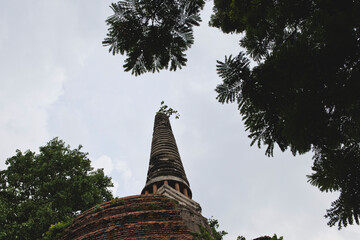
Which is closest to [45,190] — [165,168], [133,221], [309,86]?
[165,168]

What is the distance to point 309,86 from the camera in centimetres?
251

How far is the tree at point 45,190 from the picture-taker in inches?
409

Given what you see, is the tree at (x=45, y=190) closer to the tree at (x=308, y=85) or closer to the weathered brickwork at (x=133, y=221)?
the weathered brickwork at (x=133, y=221)

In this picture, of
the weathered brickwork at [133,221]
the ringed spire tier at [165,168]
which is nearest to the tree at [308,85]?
the weathered brickwork at [133,221]

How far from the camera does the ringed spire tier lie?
883 centimetres

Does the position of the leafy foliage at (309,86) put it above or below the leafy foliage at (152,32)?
below

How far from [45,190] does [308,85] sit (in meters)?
12.2

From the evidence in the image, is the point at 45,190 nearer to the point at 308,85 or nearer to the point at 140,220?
the point at 140,220

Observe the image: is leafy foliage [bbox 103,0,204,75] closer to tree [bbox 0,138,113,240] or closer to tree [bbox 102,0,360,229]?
tree [bbox 102,0,360,229]

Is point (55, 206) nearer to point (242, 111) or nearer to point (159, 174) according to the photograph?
point (159, 174)

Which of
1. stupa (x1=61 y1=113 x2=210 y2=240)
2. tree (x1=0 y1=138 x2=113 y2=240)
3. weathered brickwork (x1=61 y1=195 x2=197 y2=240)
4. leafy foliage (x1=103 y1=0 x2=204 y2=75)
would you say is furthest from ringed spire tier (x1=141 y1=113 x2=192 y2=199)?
leafy foliage (x1=103 y1=0 x2=204 y2=75)

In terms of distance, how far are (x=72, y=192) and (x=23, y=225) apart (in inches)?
93.2

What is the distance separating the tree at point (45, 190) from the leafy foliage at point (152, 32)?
8915mm

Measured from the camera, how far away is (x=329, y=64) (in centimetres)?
244
